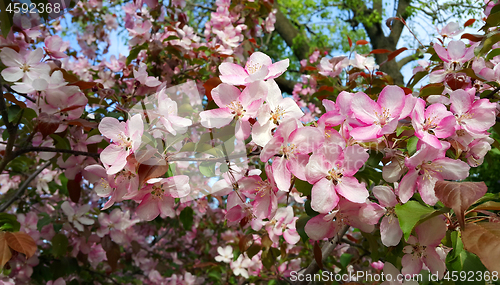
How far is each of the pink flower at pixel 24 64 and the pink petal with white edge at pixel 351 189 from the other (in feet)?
3.10

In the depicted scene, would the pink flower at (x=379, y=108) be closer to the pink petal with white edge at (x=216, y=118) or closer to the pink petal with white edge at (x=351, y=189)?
the pink petal with white edge at (x=351, y=189)

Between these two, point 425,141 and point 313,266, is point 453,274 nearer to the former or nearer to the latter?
point 425,141

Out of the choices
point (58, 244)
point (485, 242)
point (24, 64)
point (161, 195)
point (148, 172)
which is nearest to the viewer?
point (485, 242)

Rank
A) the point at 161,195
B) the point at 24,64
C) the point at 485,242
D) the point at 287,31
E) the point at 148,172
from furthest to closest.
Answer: the point at 287,31
the point at 24,64
the point at 161,195
the point at 148,172
the point at 485,242

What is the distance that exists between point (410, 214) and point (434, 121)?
20 cm

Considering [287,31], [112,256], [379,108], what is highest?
[379,108]

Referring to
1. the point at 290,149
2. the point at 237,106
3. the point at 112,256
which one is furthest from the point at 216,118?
the point at 112,256

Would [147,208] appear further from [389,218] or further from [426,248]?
[426,248]

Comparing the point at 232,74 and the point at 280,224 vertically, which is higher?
the point at 232,74

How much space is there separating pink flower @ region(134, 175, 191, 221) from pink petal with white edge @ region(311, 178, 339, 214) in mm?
280

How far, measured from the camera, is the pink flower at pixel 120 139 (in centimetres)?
64

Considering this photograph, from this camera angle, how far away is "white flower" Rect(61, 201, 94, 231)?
4.47 feet

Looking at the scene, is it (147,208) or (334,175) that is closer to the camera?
(334,175)

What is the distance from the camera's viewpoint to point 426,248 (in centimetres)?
74
